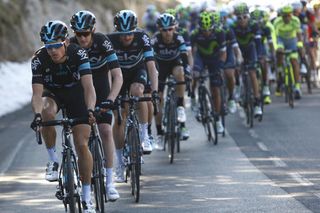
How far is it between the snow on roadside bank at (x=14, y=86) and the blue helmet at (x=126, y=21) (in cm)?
1053

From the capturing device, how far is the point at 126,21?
518 inches

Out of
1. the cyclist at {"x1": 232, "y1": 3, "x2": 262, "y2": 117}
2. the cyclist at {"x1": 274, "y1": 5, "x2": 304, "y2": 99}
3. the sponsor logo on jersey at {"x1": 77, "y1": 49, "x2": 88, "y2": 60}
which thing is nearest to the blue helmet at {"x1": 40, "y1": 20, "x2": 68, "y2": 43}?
the sponsor logo on jersey at {"x1": 77, "y1": 49, "x2": 88, "y2": 60}

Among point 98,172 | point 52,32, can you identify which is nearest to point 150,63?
point 98,172

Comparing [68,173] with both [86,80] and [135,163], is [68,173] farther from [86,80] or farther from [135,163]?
[135,163]

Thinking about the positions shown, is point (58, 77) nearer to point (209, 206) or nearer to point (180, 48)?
point (209, 206)

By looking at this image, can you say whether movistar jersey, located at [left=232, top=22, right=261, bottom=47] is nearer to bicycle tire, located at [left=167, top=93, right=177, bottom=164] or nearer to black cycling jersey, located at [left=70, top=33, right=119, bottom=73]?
bicycle tire, located at [left=167, top=93, right=177, bottom=164]

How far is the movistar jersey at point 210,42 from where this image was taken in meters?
17.7

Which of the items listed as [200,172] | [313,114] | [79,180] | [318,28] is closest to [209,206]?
[79,180]

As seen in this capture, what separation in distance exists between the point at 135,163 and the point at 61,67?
75.7 inches

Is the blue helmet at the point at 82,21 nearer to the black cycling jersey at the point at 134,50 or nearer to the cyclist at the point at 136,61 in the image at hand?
the cyclist at the point at 136,61

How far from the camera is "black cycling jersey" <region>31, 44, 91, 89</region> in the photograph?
34.4 feet

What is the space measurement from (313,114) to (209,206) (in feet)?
32.1

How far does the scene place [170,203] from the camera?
1181cm

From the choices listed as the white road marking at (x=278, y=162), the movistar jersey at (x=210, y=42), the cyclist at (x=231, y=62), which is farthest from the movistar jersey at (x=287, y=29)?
the white road marking at (x=278, y=162)
